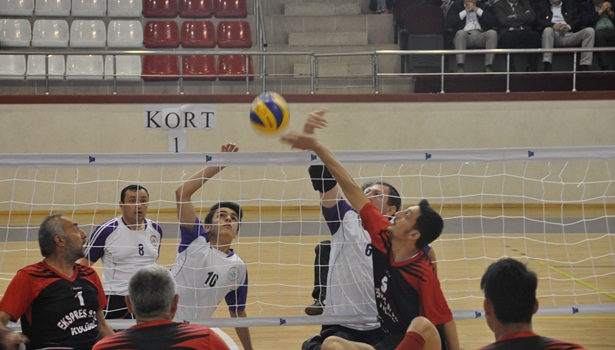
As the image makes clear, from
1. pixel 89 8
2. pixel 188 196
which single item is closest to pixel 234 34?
pixel 89 8

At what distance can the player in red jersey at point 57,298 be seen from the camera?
423 centimetres

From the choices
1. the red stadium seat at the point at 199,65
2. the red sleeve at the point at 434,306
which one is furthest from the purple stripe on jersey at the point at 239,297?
the red stadium seat at the point at 199,65

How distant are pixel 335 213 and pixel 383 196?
1.23 feet

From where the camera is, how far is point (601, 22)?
1548 centimetres

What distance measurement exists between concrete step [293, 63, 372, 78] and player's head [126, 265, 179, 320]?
A: 13176mm

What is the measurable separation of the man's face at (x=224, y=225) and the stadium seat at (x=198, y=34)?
11588 mm

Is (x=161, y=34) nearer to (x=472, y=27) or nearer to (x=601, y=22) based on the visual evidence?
(x=472, y=27)

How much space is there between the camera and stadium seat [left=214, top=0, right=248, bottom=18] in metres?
17.3

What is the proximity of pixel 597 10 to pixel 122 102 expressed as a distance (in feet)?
34.1

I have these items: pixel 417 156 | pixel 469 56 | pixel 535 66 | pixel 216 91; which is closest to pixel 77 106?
pixel 216 91

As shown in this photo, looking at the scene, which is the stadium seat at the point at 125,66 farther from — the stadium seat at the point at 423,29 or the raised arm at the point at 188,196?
the raised arm at the point at 188,196

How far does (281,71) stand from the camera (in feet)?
54.0

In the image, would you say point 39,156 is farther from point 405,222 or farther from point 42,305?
point 405,222

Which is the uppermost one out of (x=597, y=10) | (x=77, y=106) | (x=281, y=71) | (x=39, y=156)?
(x=597, y=10)
